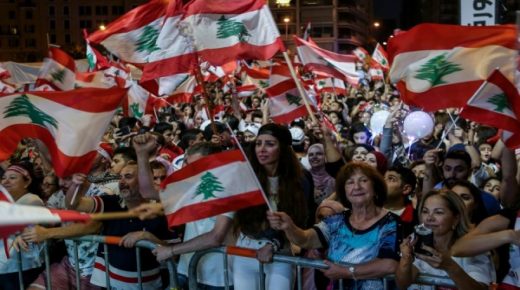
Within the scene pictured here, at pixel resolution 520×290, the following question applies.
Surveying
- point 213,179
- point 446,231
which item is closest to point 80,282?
point 213,179

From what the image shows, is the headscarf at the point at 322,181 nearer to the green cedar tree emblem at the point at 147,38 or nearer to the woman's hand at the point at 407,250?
the green cedar tree emblem at the point at 147,38

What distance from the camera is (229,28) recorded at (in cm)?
888

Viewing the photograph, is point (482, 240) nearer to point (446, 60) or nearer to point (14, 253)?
point (446, 60)

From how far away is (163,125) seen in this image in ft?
42.3

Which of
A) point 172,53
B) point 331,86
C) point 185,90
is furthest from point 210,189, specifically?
point 331,86

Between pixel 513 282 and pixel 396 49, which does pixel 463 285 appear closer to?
pixel 513 282

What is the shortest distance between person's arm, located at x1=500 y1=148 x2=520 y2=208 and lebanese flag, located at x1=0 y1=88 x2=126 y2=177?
329 cm

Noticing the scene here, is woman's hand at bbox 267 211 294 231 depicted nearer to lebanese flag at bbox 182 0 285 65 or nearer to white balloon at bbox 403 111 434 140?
lebanese flag at bbox 182 0 285 65

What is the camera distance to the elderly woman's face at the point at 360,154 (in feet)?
25.5

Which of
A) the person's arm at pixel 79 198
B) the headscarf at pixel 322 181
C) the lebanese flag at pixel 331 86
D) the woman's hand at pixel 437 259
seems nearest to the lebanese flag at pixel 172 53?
the headscarf at pixel 322 181

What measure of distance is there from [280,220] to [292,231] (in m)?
0.11

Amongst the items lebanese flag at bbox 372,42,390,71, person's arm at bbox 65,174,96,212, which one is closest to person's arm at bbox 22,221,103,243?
person's arm at bbox 65,174,96,212

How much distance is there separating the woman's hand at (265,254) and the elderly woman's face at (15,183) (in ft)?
8.64

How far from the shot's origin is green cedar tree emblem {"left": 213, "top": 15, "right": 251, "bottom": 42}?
888 centimetres
